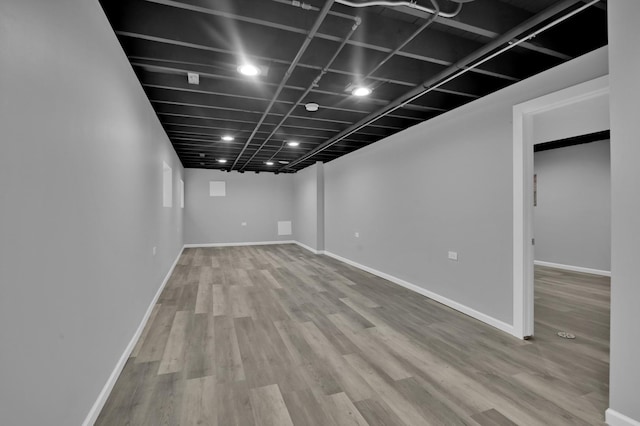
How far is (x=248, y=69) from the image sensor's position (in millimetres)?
2855

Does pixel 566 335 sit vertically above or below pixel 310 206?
below

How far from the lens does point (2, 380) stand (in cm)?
103

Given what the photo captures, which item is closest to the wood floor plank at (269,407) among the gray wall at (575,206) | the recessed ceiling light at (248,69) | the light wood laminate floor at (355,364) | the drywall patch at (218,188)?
the light wood laminate floor at (355,364)

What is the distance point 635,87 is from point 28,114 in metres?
3.12

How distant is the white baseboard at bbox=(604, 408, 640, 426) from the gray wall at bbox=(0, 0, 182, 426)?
3065 mm

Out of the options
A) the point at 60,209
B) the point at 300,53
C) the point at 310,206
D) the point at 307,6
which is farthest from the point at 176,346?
the point at 310,206

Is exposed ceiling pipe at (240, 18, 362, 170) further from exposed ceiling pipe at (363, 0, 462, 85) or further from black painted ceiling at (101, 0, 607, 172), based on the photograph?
exposed ceiling pipe at (363, 0, 462, 85)

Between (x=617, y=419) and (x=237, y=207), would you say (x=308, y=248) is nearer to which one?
(x=237, y=207)

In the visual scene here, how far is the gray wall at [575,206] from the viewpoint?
18.6 feet

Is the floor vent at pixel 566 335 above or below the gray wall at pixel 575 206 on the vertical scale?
below

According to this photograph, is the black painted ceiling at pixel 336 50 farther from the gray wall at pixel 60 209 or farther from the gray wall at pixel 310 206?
the gray wall at pixel 310 206

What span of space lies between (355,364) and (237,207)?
28.6 feet

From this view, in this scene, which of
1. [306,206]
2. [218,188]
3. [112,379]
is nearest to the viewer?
[112,379]

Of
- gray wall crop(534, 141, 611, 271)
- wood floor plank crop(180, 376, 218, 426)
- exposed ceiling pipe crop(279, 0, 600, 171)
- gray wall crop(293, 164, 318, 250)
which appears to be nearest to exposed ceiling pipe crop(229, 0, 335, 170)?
exposed ceiling pipe crop(279, 0, 600, 171)
